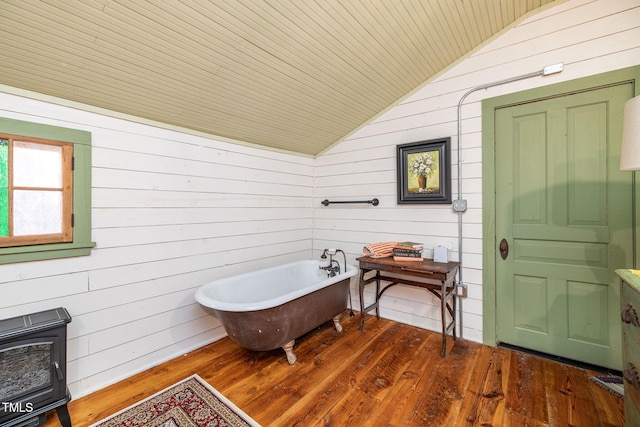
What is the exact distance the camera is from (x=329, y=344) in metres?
2.51

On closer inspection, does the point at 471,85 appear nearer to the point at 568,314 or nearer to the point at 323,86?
the point at 323,86

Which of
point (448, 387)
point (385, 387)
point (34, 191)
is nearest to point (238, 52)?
point (34, 191)

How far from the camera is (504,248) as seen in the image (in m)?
2.37

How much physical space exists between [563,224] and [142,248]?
3.16 meters

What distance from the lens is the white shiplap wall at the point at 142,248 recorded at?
180 cm

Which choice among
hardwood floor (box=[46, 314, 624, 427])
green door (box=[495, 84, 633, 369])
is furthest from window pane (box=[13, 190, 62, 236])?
green door (box=[495, 84, 633, 369])

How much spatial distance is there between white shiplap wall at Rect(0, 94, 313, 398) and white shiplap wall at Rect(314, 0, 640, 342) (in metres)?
1.03

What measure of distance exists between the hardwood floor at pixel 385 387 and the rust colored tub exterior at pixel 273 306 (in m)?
0.24

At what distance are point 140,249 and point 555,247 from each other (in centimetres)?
313

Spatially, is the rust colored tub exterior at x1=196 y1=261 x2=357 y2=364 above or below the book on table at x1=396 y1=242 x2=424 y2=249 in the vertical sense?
below

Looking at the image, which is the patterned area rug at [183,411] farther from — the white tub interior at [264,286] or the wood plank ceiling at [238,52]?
the wood plank ceiling at [238,52]

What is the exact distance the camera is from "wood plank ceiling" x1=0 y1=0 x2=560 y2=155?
1.45 metres

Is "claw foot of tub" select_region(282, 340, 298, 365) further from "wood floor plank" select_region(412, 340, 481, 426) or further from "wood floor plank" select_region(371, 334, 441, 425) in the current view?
"wood floor plank" select_region(412, 340, 481, 426)

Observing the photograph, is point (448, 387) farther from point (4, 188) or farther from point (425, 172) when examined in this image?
point (4, 188)
